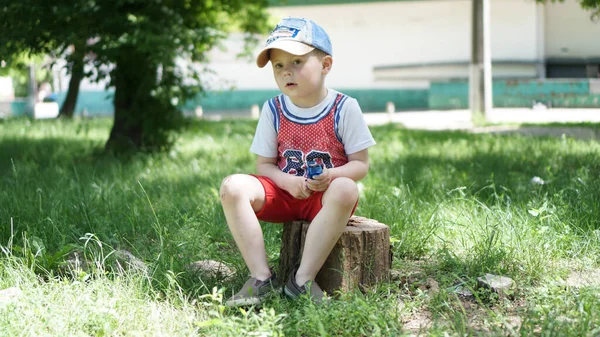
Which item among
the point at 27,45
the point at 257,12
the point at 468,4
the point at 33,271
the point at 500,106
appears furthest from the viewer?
the point at 468,4

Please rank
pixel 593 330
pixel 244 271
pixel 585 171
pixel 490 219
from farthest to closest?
1. pixel 585 171
2. pixel 490 219
3. pixel 244 271
4. pixel 593 330

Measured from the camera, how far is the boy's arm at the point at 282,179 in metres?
3.49

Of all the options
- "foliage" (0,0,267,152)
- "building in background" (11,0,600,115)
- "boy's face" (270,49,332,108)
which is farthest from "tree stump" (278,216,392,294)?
"building in background" (11,0,600,115)

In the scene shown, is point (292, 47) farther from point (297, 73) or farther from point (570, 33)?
point (570, 33)

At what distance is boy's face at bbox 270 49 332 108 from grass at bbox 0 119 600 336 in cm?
99

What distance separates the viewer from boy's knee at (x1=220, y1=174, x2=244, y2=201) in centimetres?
346

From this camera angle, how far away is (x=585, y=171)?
5.91 m

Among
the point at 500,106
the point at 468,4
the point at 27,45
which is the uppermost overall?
the point at 468,4

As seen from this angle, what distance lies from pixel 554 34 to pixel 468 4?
3511 millimetres

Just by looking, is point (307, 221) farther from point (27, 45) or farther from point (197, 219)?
point (27, 45)

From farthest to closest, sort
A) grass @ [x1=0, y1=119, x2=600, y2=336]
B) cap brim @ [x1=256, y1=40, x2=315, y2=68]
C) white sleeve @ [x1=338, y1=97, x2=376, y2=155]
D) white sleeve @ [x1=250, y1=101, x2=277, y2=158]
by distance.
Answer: white sleeve @ [x1=250, y1=101, x2=277, y2=158], white sleeve @ [x1=338, y1=97, x2=376, y2=155], cap brim @ [x1=256, y1=40, x2=315, y2=68], grass @ [x1=0, y1=119, x2=600, y2=336]

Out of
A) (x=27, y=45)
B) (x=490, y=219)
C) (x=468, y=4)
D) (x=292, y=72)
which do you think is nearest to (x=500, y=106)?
(x=468, y=4)

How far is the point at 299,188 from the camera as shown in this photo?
11.5 feet

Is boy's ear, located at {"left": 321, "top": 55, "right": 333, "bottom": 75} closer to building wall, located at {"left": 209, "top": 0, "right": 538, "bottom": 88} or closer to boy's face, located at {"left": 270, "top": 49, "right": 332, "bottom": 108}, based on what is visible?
boy's face, located at {"left": 270, "top": 49, "right": 332, "bottom": 108}
